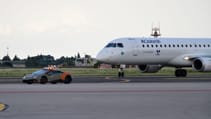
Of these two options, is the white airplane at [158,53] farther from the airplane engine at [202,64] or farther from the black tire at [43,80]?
the black tire at [43,80]

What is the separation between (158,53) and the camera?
4725 centimetres

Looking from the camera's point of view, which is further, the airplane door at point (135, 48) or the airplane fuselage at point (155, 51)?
the airplane door at point (135, 48)

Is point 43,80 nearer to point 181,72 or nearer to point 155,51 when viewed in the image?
point 155,51

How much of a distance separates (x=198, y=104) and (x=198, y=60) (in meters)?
29.1

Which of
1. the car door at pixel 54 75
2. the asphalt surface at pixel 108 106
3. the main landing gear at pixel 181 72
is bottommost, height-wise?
the asphalt surface at pixel 108 106

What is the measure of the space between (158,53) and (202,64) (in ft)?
13.0

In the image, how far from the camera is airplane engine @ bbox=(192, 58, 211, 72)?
45.5m

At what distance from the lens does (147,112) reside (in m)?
16.0

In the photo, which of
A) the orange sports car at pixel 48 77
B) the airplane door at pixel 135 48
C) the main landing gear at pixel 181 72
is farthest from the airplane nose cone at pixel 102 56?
the orange sports car at pixel 48 77

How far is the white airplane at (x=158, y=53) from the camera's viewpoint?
46.0 m

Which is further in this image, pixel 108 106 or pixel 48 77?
pixel 48 77

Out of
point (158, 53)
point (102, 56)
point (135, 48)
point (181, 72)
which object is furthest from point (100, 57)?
point (181, 72)

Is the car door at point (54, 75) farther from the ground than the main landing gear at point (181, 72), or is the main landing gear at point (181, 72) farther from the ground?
the main landing gear at point (181, 72)

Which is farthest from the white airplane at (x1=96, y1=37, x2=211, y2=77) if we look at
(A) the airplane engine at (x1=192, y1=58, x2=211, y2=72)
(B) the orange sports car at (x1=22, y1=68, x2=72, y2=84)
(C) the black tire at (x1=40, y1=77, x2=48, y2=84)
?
(C) the black tire at (x1=40, y1=77, x2=48, y2=84)
